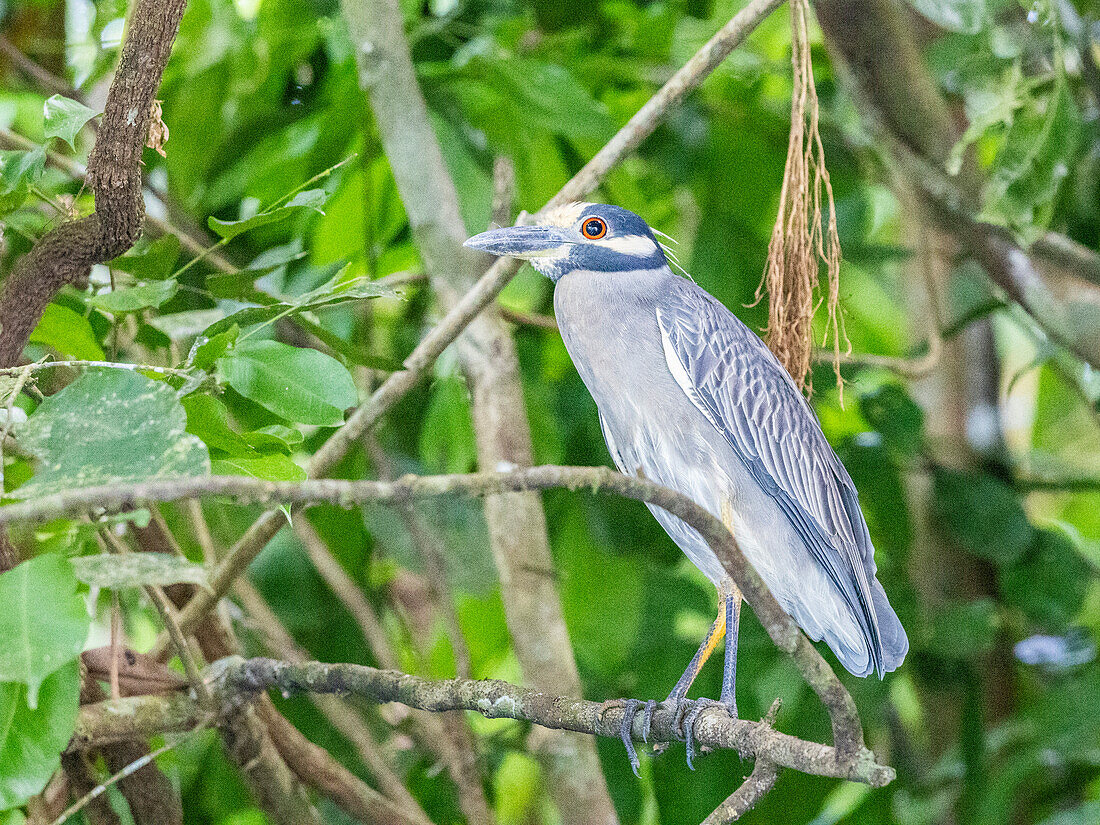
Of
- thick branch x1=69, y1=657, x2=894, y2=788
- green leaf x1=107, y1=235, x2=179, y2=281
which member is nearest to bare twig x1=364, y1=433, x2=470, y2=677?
thick branch x1=69, y1=657, x2=894, y2=788

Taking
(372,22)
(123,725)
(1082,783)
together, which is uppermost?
(372,22)

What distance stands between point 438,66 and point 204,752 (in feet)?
4.30

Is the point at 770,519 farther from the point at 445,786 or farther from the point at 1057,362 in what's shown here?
the point at 1057,362

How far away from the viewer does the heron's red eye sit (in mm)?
1126

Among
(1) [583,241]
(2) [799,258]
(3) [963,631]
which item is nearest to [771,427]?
(2) [799,258]

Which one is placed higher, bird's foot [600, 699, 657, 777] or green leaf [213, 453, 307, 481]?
green leaf [213, 453, 307, 481]

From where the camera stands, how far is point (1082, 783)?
2211 millimetres

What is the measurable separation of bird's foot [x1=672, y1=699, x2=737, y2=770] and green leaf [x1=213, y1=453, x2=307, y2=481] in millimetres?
479

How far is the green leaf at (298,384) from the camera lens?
0.93 m

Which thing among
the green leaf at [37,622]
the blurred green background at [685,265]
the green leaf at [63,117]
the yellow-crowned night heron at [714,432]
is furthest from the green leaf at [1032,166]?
the green leaf at [37,622]

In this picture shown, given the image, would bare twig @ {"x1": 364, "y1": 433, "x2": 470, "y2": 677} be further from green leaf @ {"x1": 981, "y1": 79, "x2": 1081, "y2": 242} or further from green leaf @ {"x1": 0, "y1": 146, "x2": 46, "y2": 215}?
green leaf @ {"x1": 981, "y1": 79, "x2": 1081, "y2": 242}

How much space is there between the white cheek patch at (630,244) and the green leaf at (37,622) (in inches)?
26.2

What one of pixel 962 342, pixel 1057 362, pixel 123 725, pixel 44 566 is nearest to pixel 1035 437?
pixel 962 342

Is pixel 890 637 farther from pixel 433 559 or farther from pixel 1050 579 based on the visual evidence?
pixel 1050 579
